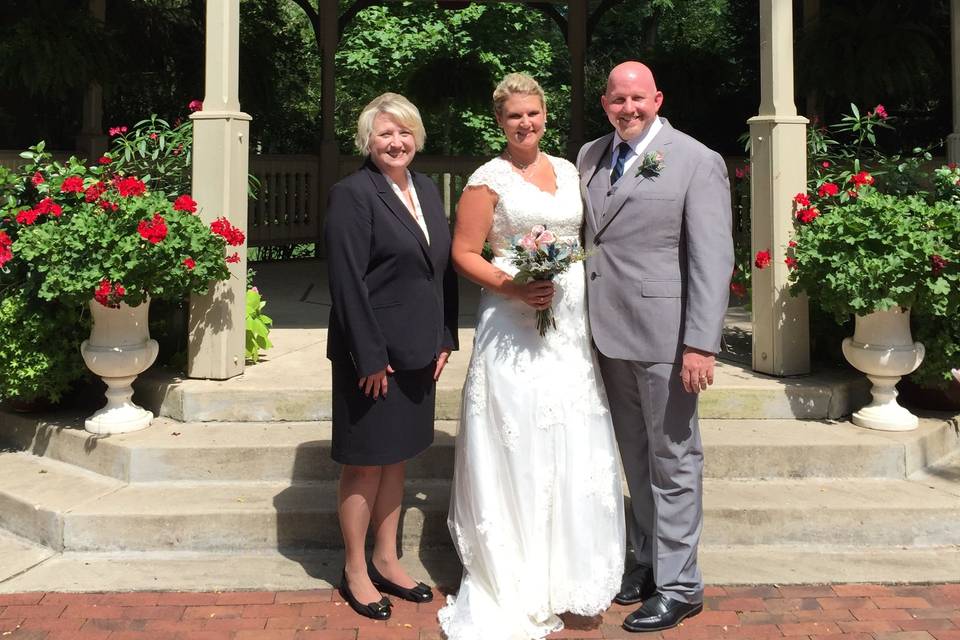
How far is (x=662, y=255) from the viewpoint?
3.24m

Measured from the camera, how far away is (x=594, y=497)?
3.27 m

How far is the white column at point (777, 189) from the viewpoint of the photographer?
189 inches

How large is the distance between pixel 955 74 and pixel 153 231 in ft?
15.9

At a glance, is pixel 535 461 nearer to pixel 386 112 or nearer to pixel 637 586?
pixel 637 586

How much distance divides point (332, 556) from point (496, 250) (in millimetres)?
1466

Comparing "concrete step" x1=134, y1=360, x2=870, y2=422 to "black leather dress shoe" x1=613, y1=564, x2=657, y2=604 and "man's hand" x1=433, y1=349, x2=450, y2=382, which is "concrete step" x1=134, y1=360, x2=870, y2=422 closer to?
"man's hand" x1=433, y1=349, x2=450, y2=382

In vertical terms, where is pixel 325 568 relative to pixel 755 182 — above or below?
below

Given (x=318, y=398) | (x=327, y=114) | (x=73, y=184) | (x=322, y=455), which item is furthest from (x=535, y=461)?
(x=327, y=114)

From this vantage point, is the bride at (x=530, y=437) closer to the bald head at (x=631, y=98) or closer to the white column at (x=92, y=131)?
the bald head at (x=631, y=98)

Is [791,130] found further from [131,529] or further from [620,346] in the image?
[131,529]

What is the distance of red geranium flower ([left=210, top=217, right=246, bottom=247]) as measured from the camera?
4.57 m

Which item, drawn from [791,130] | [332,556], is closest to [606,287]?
[332,556]

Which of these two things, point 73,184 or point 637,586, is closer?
point 637,586

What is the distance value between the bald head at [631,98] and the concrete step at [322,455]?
5.55ft
